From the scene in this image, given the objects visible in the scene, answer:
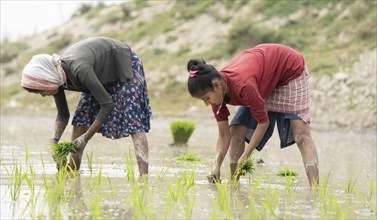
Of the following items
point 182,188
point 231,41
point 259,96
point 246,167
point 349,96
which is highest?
point 231,41

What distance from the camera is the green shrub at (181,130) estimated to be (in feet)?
36.6

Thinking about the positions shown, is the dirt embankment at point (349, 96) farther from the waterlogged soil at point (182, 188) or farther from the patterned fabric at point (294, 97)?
the patterned fabric at point (294, 97)

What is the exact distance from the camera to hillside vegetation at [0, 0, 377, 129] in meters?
17.6

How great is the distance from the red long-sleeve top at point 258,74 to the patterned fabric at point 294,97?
5cm

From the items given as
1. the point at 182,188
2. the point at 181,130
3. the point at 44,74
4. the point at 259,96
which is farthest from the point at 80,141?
the point at 181,130

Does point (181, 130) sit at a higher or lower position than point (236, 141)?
higher

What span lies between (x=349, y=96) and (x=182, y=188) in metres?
12.4

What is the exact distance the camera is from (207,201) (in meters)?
5.38

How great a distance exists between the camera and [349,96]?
17219mm

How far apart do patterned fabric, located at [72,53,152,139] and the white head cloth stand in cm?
57

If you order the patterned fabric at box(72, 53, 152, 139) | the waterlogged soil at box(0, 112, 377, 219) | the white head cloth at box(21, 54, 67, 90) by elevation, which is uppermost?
the white head cloth at box(21, 54, 67, 90)

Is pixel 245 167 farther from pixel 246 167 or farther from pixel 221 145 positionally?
pixel 221 145

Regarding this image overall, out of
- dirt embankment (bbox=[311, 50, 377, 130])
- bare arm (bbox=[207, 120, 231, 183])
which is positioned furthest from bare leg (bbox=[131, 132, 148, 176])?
dirt embankment (bbox=[311, 50, 377, 130])

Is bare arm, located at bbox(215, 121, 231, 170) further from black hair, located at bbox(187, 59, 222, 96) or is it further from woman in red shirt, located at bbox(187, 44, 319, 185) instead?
black hair, located at bbox(187, 59, 222, 96)
